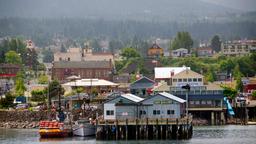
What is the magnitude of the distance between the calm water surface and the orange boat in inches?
25.5

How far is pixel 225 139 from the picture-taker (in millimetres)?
70625

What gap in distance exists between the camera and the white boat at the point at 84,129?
243 ft

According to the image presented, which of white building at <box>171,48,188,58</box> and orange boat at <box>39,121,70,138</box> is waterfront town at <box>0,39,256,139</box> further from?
white building at <box>171,48,188,58</box>

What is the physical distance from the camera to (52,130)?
74.7 m

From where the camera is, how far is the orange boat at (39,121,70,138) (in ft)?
245

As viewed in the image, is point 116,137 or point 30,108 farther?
point 30,108

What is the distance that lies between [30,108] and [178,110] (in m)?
25.8

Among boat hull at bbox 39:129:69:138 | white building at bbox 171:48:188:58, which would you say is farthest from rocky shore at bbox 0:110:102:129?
white building at bbox 171:48:188:58

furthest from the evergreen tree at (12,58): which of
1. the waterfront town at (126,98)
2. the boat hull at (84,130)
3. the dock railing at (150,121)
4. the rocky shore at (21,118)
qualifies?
the dock railing at (150,121)

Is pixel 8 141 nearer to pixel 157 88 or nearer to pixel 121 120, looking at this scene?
pixel 121 120

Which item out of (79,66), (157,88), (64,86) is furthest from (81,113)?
(79,66)

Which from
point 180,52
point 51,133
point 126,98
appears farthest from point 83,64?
point 126,98

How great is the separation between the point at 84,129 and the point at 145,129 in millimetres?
5856

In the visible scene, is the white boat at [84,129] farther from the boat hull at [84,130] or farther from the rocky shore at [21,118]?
the rocky shore at [21,118]
